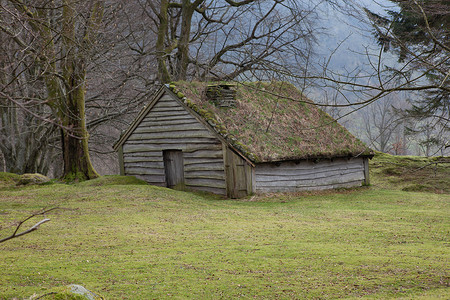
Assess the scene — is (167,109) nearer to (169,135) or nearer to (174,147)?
(169,135)

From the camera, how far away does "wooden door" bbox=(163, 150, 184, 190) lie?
19188 mm

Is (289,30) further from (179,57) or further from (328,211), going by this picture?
(328,211)

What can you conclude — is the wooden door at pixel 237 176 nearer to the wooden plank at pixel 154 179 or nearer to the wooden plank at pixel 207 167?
the wooden plank at pixel 207 167

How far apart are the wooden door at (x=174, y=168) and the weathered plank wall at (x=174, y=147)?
249mm

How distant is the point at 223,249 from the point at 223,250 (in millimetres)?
86

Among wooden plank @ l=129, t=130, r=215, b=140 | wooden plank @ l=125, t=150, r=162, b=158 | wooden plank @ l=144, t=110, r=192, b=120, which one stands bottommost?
wooden plank @ l=125, t=150, r=162, b=158

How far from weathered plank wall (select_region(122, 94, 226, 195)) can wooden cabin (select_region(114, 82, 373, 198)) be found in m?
0.04

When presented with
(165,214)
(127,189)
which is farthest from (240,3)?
(165,214)

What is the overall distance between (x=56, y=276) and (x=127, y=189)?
10026 millimetres

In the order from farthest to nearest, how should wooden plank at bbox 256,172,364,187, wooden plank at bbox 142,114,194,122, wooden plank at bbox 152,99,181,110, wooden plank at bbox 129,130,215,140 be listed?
wooden plank at bbox 152,99,181,110, wooden plank at bbox 142,114,194,122, wooden plank at bbox 129,130,215,140, wooden plank at bbox 256,172,364,187

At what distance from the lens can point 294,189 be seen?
60.5 feet

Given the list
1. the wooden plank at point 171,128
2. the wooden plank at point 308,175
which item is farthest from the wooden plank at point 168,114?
the wooden plank at point 308,175

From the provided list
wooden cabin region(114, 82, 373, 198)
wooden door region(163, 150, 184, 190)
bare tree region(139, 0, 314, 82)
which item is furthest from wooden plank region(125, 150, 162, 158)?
bare tree region(139, 0, 314, 82)

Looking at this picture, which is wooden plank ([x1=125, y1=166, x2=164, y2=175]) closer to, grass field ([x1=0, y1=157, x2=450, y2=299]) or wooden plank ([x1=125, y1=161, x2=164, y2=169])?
wooden plank ([x1=125, y1=161, x2=164, y2=169])
